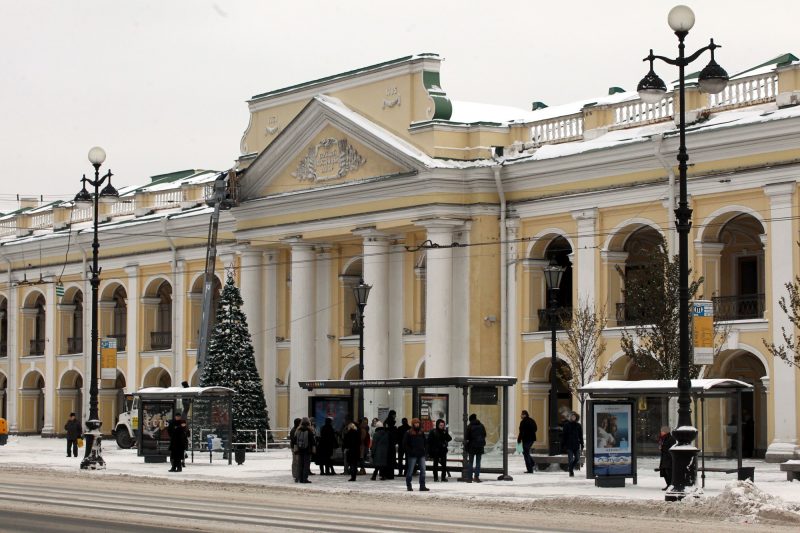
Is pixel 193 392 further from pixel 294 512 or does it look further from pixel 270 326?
pixel 294 512

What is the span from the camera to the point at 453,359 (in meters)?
52.1

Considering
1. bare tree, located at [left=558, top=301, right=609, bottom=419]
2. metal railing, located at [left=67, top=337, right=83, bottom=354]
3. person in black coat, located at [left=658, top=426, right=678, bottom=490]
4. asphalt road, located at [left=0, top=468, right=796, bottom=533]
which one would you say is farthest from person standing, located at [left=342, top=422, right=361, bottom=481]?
metal railing, located at [left=67, top=337, right=83, bottom=354]

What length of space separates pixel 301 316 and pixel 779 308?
19.6m

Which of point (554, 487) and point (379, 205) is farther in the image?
point (379, 205)

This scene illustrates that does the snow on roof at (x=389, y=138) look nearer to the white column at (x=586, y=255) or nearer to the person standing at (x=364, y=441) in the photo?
the white column at (x=586, y=255)

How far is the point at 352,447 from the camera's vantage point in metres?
36.1

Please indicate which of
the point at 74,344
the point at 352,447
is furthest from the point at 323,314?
the point at 352,447

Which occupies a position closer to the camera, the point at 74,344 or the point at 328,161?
the point at 328,161

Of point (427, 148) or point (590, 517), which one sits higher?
point (427, 148)

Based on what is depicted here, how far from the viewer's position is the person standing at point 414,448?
107 feet

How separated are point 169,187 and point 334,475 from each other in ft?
114

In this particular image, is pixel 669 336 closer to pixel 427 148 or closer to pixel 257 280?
pixel 427 148

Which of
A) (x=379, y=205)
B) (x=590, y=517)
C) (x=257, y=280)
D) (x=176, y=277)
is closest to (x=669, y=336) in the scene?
(x=590, y=517)

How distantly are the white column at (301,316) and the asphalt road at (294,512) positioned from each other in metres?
23.2
